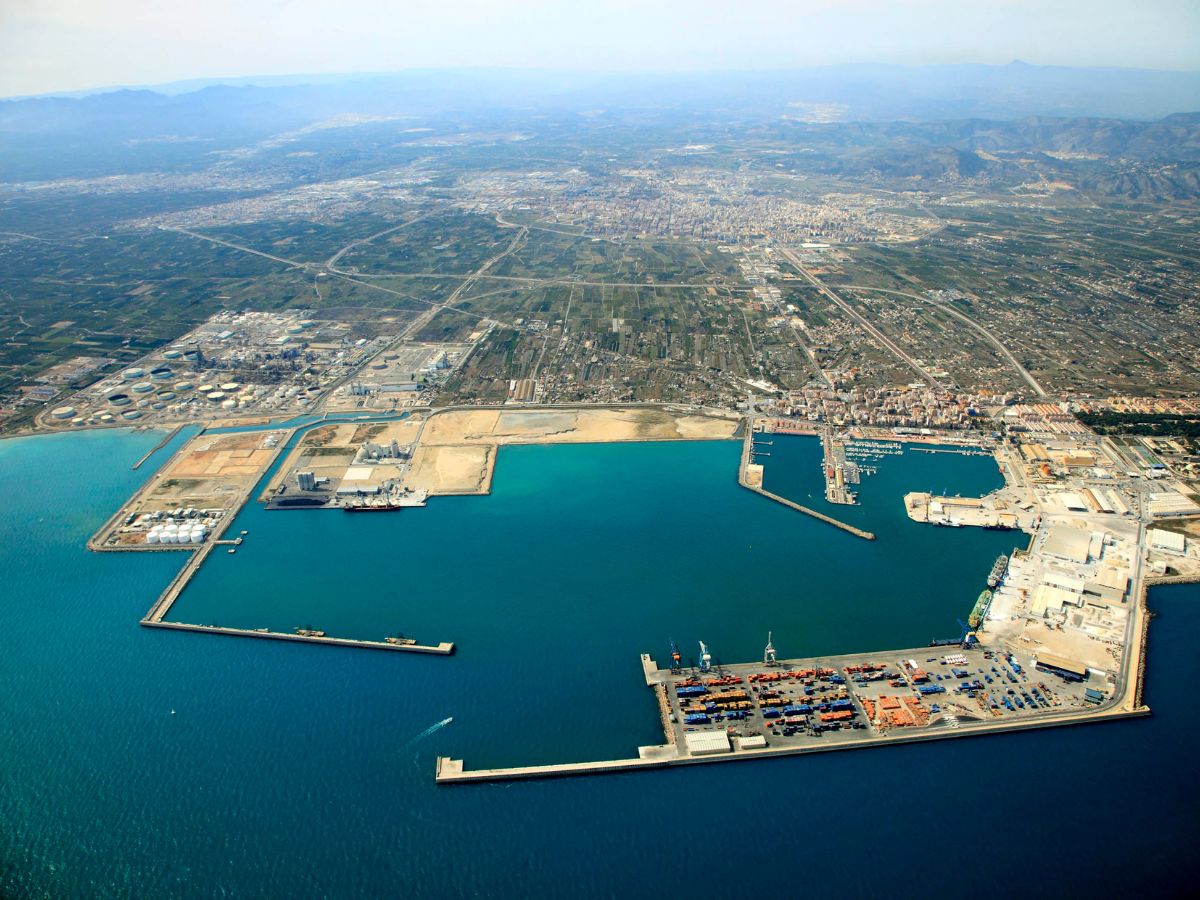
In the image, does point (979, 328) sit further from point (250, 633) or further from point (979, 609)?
point (250, 633)

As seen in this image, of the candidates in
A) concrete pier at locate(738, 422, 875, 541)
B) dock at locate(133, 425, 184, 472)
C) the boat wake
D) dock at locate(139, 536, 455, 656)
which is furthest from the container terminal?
dock at locate(133, 425, 184, 472)

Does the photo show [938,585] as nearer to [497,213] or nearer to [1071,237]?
[1071,237]

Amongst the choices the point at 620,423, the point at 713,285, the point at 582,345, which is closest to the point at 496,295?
the point at 582,345

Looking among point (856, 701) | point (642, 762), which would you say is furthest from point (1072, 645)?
point (642, 762)

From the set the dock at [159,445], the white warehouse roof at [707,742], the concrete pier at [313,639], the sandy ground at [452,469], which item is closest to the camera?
the white warehouse roof at [707,742]

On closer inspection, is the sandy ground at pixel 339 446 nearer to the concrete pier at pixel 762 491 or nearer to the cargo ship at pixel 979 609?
the concrete pier at pixel 762 491

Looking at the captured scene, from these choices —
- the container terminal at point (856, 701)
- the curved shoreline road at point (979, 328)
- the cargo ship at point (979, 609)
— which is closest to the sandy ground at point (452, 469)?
the container terminal at point (856, 701)
